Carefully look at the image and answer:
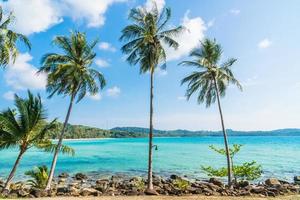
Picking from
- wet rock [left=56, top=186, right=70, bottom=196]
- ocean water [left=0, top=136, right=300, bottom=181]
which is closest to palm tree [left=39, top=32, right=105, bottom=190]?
wet rock [left=56, top=186, right=70, bottom=196]

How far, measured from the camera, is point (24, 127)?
1939 centimetres

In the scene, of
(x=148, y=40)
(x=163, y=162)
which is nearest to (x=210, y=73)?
(x=148, y=40)

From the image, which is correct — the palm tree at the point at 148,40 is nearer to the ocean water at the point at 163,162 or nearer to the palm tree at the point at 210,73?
the palm tree at the point at 210,73

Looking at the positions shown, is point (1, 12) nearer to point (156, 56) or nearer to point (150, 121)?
point (156, 56)

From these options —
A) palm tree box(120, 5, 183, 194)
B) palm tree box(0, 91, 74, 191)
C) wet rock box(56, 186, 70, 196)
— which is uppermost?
palm tree box(120, 5, 183, 194)

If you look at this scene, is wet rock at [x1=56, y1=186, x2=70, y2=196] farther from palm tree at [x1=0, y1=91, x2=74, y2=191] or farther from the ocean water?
the ocean water

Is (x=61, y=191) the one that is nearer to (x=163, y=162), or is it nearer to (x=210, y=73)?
(x=210, y=73)

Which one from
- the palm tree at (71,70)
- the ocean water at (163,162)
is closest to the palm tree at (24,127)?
the palm tree at (71,70)

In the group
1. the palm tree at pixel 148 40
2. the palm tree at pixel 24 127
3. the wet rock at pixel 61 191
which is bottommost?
the wet rock at pixel 61 191

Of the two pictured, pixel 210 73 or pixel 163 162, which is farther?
pixel 163 162

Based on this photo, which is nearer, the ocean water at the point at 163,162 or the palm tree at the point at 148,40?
the palm tree at the point at 148,40

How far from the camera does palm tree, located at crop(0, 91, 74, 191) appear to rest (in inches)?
753

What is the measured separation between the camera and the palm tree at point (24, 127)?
19125 mm

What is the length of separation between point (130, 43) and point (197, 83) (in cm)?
602
